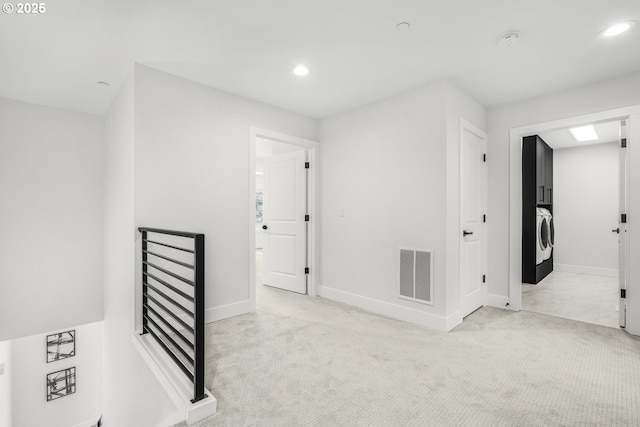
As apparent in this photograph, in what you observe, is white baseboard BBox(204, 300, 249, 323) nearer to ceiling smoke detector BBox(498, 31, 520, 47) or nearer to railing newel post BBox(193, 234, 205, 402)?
railing newel post BBox(193, 234, 205, 402)

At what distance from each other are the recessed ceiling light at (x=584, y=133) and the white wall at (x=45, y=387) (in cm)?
735

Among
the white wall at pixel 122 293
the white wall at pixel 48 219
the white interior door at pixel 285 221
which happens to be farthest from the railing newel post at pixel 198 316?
the white wall at pixel 48 219

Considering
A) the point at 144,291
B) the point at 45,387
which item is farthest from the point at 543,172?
the point at 45,387

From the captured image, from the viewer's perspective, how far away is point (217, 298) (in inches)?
118

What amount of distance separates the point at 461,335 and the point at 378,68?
2.44 meters

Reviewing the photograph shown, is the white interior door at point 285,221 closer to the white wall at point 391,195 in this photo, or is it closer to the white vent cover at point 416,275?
the white wall at point 391,195

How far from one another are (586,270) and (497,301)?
337cm

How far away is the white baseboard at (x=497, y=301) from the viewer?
3412 millimetres

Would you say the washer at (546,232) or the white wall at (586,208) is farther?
the white wall at (586,208)

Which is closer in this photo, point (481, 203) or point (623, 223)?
point (623, 223)

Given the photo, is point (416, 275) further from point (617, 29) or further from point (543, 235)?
point (543, 235)

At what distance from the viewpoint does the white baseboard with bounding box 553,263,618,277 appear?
5163mm

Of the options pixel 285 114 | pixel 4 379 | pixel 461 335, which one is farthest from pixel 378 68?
pixel 4 379

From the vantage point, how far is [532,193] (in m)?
3.89
